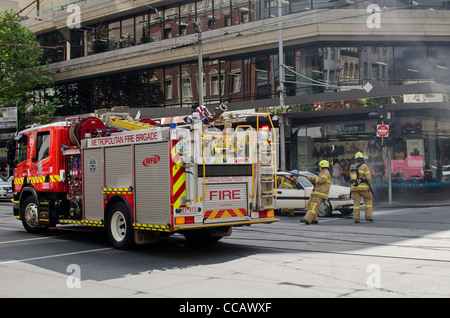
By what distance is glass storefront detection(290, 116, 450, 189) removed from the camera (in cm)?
2559

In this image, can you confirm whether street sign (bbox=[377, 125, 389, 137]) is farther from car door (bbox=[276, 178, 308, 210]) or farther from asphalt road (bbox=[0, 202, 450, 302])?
asphalt road (bbox=[0, 202, 450, 302])

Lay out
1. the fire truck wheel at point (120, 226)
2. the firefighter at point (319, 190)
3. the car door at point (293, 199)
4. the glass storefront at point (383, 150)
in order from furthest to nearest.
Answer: the glass storefront at point (383, 150)
the car door at point (293, 199)
the firefighter at point (319, 190)
the fire truck wheel at point (120, 226)

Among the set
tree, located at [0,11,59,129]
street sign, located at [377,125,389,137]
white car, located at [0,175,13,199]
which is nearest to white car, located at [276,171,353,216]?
street sign, located at [377,125,389,137]

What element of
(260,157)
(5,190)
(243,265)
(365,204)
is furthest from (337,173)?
(243,265)

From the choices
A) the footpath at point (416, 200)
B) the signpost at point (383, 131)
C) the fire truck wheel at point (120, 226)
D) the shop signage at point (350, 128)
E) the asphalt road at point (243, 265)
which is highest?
the shop signage at point (350, 128)

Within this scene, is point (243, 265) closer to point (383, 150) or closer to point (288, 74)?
point (383, 150)

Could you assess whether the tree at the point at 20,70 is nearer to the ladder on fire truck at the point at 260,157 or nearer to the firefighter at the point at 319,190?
the firefighter at the point at 319,190

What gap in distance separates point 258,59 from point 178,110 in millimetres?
5807

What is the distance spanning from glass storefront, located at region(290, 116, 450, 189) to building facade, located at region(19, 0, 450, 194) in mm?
51

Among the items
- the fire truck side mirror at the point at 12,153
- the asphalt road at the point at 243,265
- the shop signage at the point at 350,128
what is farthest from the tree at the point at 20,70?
the asphalt road at the point at 243,265

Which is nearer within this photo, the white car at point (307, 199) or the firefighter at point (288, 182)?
the white car at point (307, 199)

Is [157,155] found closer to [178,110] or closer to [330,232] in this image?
[330,232]

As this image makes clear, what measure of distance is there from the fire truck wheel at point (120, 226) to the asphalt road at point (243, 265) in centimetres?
24

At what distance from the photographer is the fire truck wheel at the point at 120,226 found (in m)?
10.3
